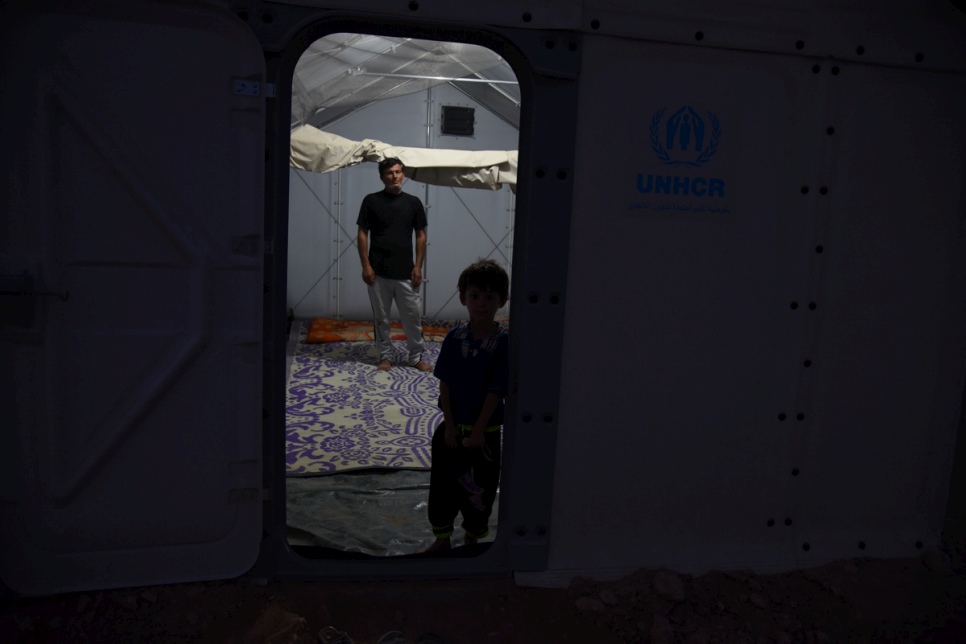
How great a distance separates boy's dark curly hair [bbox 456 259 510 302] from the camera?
234 cm

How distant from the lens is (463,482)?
250 centimetres

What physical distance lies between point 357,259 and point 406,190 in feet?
3.52

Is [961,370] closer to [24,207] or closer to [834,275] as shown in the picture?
[834,275]

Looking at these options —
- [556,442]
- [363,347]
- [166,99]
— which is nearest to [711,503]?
[556,442]

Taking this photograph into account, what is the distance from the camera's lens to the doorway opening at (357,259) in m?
3.09

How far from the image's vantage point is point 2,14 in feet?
5.87

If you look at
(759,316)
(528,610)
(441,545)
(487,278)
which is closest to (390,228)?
(487,278)

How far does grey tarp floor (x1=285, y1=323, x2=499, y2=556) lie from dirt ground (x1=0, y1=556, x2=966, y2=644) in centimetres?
41

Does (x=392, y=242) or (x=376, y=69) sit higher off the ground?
(x=376, y=69)

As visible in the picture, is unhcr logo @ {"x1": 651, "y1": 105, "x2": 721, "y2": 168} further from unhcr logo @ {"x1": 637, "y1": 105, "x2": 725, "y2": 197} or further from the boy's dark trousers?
the boy's dark trousers

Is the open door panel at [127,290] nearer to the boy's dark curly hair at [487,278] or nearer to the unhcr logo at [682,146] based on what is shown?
the boy's dark curly hair at [487,278]

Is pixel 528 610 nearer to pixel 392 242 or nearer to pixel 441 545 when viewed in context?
pixel 441 545

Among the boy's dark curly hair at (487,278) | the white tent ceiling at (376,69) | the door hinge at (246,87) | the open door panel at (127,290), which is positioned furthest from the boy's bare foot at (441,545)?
the white tent ceiling at (376,69)

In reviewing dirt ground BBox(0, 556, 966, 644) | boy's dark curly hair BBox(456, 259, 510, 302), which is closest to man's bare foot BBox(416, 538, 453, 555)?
dirt ground BBox(0, 556, 966, 644)
